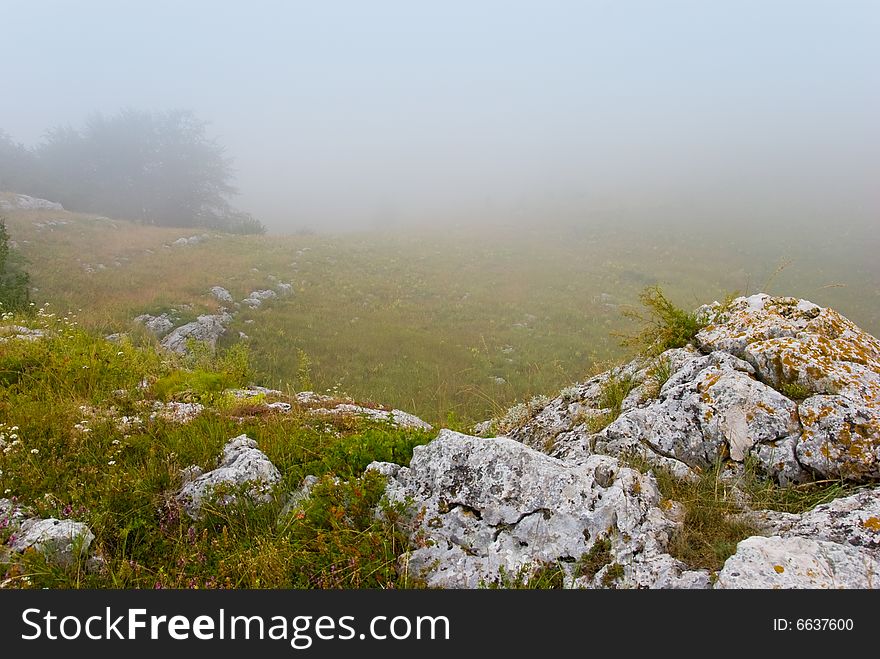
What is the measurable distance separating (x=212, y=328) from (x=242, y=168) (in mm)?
103016

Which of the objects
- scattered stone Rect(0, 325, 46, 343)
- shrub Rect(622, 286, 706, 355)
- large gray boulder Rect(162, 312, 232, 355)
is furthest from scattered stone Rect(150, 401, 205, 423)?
large gray boulder Rect(162, 312, 232, 355)

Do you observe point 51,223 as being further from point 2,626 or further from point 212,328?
point 2,626

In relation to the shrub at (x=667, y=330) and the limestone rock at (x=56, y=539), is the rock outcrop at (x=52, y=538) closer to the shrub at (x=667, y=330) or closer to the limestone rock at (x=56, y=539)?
the limestone rock at (x=56, y=539)

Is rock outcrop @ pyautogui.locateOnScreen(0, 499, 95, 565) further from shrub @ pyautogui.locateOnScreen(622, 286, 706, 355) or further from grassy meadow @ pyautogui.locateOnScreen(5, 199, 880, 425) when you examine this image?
shrub @ pyautogui.locateOnScreen(622, 286, 706, 355)

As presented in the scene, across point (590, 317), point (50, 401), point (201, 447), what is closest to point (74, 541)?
point (201, 447)

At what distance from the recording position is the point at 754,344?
4.72 meters

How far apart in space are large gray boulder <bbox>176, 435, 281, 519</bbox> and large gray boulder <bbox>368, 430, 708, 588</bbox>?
0.94 meters

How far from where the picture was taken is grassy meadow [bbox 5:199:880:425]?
15.7 m

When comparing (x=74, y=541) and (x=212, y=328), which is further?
(x=212, y=328)

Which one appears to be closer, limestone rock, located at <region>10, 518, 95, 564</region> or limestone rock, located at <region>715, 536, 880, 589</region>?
limestone rock, located at <region>715, 536, 880, 589</region>

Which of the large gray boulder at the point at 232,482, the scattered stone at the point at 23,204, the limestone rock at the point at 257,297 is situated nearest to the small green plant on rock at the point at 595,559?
the large gray boulder at the point at 232,482

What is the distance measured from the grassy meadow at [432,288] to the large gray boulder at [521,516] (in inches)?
71.8

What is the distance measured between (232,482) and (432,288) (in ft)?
86.9

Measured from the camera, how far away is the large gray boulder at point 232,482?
3654 mm
